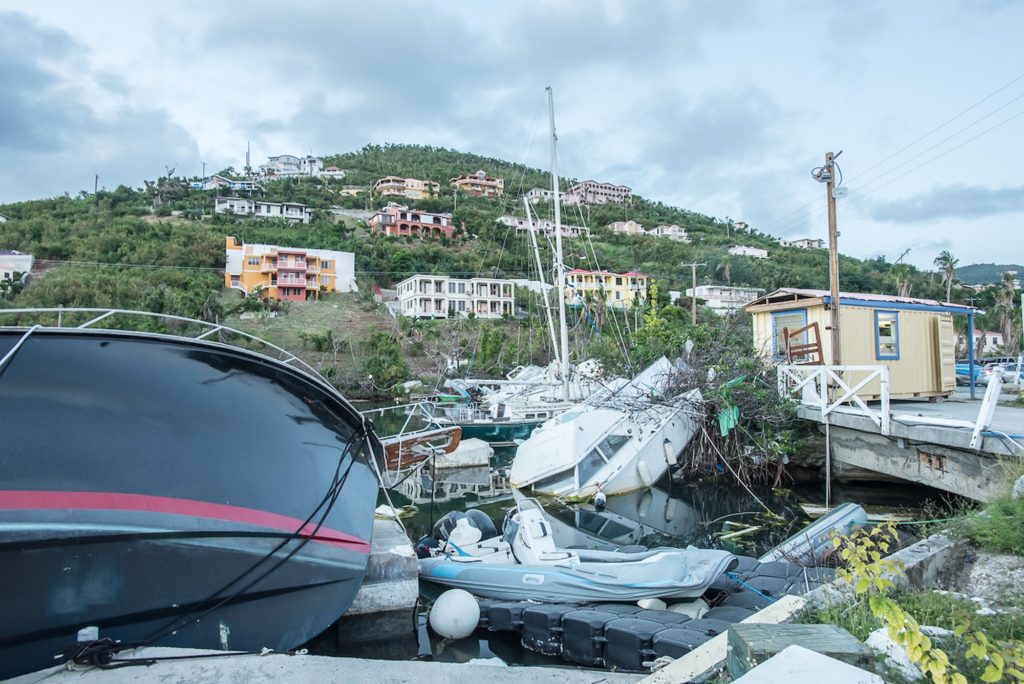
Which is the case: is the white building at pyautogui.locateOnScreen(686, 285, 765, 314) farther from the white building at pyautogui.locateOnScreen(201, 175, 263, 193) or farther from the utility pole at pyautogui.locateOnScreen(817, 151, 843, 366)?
the white building at pyautogui.locateOnScreen(201, 175, 263, 193)

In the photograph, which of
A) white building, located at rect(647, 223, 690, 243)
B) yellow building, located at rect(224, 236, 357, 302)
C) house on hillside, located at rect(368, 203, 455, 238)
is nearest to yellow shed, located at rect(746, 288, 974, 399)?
yellow building, located at rect(224, 236, 357, 302)

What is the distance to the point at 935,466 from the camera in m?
10.2

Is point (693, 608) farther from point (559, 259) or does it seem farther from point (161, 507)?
point (559, 259)

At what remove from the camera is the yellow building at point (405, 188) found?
118625mm

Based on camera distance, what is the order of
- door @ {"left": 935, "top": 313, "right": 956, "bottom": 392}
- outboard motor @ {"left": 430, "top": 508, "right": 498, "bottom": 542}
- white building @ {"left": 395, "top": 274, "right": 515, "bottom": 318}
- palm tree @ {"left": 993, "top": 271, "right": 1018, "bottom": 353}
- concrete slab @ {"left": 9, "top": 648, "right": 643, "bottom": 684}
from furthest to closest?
white building @ {"left": 395, "top": 274, "right": 515, "bottom": 318}
palm tree @ {"left": 993, "top": 271, "right": 1018, "bottom": 353}
door @ {"left": 935, "top": 313, "right": 956, "bottom": 392}
outboard motor @ {"left": 430, "top": 508, "right": 498, "bottom": 542}
concrete slab @ {"left": 9, "top": 648, "right": 643, "bottom": 684}

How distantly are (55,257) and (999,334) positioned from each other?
107 meters

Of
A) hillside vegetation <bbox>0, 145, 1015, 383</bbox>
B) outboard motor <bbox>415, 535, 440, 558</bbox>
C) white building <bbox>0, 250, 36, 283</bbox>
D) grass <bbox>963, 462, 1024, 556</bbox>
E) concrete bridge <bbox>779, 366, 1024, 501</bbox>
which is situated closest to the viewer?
grass <bbox>963, 462, 1024, 556</bbox>

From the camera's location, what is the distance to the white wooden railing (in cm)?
1196

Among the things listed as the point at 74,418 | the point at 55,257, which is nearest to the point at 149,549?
the point at 74,418

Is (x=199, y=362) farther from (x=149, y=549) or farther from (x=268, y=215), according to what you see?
(x=268, y=215)

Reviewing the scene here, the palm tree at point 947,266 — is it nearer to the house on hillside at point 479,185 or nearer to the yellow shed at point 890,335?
the yellow shed at point 890,335

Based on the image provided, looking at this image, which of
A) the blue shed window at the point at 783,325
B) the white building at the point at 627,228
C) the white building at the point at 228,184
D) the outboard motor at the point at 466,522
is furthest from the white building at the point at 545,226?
the white building at the point at 228,184

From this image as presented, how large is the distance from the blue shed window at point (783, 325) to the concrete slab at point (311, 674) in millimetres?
13552

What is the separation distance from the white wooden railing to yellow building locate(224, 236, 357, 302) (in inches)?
2275
